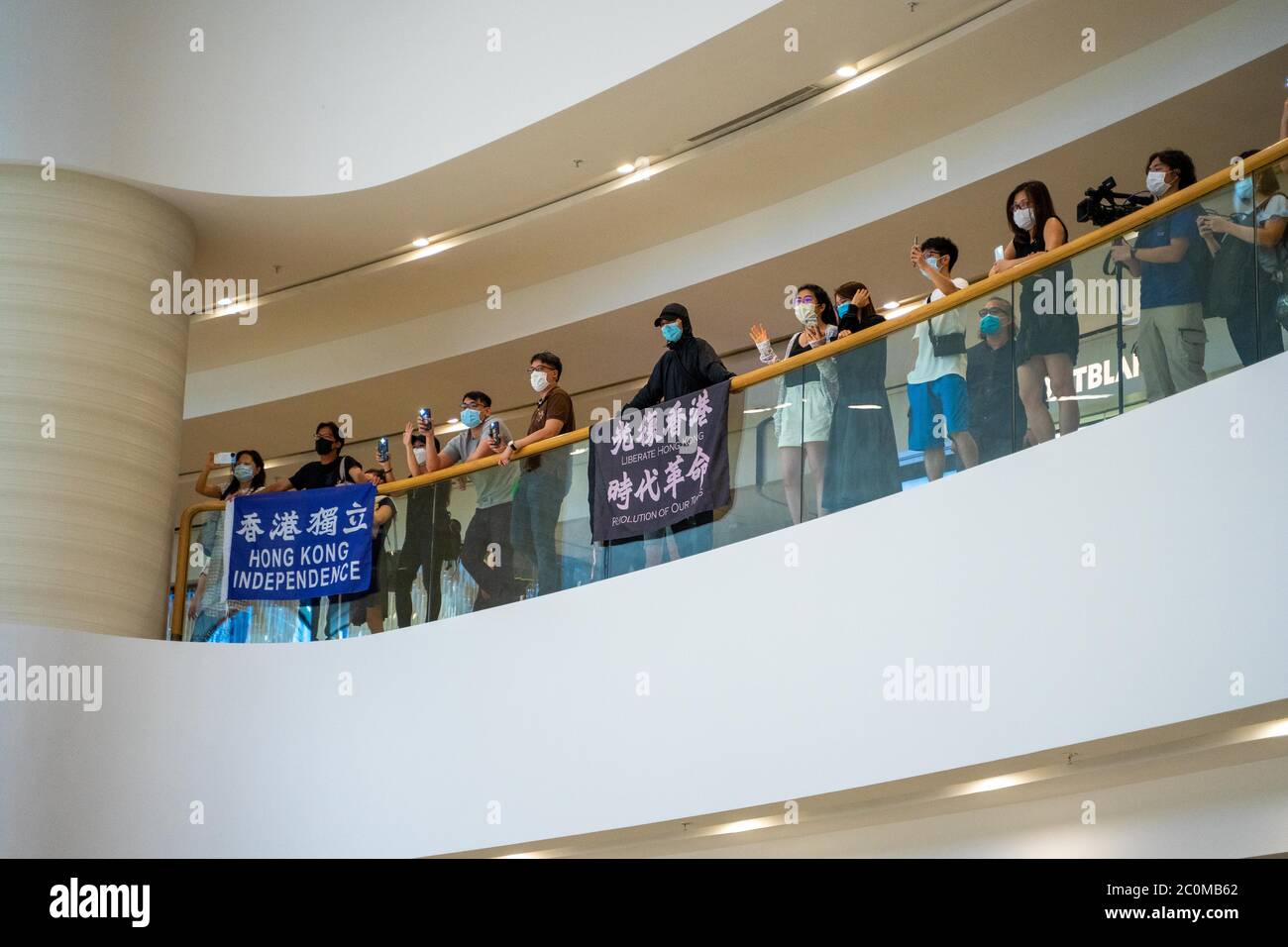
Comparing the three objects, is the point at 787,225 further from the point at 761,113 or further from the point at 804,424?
the point at 804,424

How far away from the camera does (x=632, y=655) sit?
7652mm

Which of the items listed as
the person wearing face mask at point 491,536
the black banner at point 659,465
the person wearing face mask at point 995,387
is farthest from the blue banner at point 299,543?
the person wearing face mask at point 995,387

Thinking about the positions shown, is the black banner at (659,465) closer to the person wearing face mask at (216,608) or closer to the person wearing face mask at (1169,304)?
the person wearing face mask at (1169,304)

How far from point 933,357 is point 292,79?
5.88m

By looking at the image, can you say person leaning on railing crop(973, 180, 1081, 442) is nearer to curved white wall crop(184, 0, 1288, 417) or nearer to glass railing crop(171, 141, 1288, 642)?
glass railing crop(171, 141, 1288, 642)

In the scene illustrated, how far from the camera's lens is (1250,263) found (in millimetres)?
5402

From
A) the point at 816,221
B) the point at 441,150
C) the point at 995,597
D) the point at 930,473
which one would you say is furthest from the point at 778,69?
the point at 995,597

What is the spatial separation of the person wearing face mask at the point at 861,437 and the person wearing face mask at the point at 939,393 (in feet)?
0.53

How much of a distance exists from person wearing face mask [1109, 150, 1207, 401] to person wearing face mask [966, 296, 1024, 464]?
608mm

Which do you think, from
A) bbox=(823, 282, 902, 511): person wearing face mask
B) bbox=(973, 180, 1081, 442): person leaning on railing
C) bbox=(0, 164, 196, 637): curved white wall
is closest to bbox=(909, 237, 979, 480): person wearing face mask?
bbox=(823, 282, 902, 511): person wearing face mask

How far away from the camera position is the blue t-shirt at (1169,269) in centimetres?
562

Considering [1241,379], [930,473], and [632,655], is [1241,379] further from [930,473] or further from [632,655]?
[632,655]

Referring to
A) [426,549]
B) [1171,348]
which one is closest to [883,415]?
[1171,348]

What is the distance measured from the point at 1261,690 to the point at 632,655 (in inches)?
131
